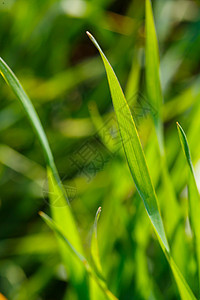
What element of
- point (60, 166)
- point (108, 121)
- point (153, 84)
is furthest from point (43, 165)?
point (153, 84)

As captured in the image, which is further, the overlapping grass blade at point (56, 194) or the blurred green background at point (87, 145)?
the blurred green background at point (87, 145)

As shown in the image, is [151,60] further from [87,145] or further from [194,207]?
[87,145]

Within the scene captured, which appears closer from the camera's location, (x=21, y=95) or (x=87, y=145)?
(x=21, y=95)

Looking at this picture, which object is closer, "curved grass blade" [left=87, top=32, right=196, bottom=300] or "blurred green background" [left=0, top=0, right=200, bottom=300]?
"curved grass blade" [left=87, top=32, right=196, bottom=300]

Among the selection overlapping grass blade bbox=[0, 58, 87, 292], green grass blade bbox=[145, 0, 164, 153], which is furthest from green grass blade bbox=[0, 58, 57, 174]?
green grass blade bbox=[145, 0, 164, 153]

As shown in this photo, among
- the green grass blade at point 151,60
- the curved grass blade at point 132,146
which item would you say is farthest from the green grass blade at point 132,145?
the green grass blade at point 151,60

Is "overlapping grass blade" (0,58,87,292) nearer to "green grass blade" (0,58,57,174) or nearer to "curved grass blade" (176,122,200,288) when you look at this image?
"green grass blade" (0,58,57,174)

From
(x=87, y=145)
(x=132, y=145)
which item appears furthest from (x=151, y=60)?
(x=87, y=145)

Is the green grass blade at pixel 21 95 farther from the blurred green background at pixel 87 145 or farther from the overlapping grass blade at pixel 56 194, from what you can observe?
the blurred green background at pixel 87 145

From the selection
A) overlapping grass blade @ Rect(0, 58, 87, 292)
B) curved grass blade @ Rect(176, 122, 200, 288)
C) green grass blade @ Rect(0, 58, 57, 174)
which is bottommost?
curved grass blade @ Rect(176, 122, 200, 288)
